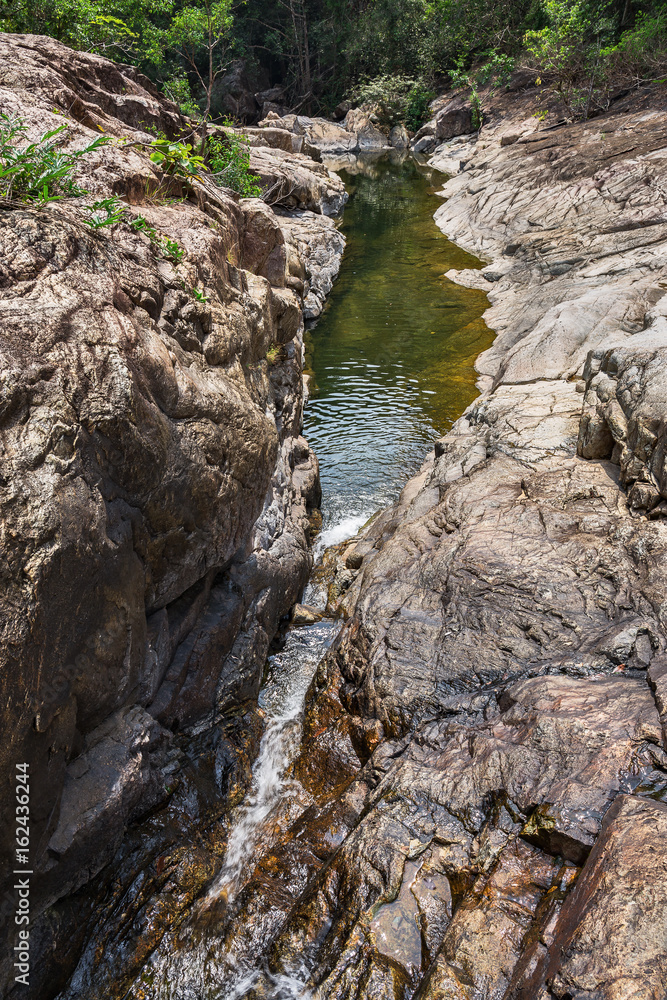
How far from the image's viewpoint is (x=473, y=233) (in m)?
17.2

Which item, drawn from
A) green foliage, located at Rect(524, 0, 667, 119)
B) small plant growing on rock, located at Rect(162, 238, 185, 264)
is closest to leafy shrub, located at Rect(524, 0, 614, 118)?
green foliage, located at Rect(524, 0, 667, 119)

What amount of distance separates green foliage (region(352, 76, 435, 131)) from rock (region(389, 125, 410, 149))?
74 centimetres

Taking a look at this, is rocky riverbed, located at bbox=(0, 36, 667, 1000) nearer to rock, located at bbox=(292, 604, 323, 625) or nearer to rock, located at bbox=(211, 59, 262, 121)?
rock, located at bbox=(292, 604, 323, 625)

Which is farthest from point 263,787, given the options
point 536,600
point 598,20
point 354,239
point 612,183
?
point 598,20

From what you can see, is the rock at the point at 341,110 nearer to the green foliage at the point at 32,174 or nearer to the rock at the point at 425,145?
the rock at the point at 425,145

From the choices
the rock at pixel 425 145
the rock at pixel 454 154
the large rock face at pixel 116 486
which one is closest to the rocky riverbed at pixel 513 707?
the large rock face at pixel 116 486

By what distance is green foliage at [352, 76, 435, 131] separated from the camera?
3269 centimetres

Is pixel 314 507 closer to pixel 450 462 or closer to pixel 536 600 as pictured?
pixel 450 462

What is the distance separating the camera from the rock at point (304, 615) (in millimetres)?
6664

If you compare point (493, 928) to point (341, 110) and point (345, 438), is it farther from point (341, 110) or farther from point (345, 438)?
point (341, 110)

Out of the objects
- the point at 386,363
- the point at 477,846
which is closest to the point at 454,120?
the point at 386,363

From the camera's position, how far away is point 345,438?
10.1 m

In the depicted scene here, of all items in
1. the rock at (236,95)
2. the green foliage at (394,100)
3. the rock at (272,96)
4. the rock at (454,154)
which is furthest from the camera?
the rock at (272,96)

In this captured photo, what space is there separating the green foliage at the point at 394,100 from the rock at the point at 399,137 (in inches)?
29.1
